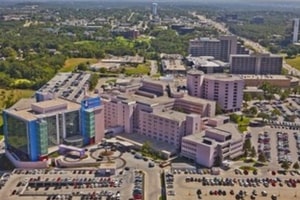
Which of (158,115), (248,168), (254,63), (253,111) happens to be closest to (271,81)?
(254,63)

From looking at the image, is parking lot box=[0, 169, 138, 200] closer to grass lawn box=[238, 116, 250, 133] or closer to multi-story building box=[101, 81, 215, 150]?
multi-story building box=[101, 81, 215, 150]

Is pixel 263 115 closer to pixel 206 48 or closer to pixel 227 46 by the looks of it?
pixel 227 46

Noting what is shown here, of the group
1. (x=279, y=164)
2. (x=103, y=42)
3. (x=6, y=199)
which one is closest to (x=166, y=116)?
(x=279, y=164)

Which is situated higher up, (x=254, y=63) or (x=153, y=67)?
(x=254, y=63)

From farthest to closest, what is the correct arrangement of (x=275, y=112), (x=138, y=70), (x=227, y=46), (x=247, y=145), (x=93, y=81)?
(x=227, y=46)
(x=138, y=70)
(x=93, y=81)
(x=275, y=112)
(x=247, y=145)

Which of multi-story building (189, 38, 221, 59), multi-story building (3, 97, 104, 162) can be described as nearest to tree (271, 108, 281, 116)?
multi-story building (3, 97, 104, 162)
